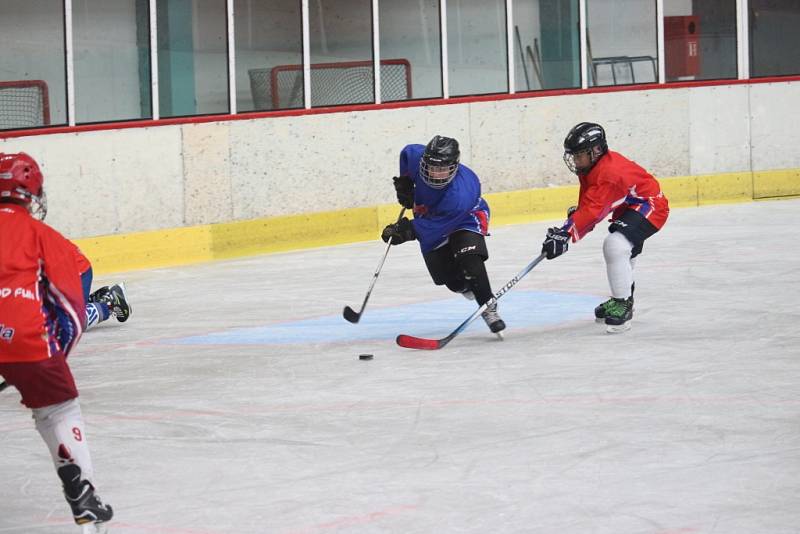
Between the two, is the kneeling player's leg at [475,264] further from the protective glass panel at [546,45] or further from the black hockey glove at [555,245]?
the protective glass panel at [546,45]

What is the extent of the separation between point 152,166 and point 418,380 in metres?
5.35

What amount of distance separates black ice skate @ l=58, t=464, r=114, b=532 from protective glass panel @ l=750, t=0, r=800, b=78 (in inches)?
462

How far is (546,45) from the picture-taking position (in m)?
14.2

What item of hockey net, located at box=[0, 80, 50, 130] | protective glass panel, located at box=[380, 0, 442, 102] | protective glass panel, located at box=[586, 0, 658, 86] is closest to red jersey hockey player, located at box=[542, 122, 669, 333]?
hockey net, located at box=[0, 80, 50, 130]

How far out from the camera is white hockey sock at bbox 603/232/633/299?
7.70m

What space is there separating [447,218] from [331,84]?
214 inches

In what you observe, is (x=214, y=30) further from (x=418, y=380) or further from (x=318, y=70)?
(x=418, y=380)

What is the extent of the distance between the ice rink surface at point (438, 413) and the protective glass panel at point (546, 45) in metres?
4.39

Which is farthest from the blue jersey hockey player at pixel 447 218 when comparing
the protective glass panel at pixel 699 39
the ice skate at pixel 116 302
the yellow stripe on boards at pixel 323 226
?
the protective glass panel at pixel 699 39

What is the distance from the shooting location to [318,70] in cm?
1289

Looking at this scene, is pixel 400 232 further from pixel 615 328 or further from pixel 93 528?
pixel 93 528

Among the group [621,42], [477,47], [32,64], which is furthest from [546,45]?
[32,64]

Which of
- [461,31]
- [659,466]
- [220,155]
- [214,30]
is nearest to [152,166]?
[220,155]

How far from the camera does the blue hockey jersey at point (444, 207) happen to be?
25.1ft
